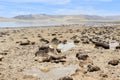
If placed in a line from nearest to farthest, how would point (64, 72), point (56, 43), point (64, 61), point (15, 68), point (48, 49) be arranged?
1. point (64, 72)
2. point (15, 68)
3. point (64, 61)
4. point (48, 49)
5. point (56, 43)

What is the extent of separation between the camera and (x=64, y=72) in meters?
12.7

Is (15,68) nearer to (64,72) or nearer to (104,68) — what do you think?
(64,72)

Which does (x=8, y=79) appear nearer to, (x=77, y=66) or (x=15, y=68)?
(x=15, y=68)

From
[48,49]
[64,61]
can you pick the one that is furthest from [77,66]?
[48,49]

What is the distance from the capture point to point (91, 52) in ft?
59.2

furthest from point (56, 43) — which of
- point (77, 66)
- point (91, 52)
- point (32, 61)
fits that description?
point (77, 66)

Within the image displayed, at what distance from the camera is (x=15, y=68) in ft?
44.5

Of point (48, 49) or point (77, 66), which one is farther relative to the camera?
point (48, 49)

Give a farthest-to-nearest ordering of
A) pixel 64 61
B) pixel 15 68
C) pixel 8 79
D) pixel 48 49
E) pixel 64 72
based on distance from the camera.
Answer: pixel 48 49 < pixel 64 61 < pixel 15 68 < pixel 64 72 < pixel 8 79

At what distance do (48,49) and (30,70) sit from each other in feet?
12.7

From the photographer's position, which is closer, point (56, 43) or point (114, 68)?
point (114, 68)

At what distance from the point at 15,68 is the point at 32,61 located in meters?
1.92

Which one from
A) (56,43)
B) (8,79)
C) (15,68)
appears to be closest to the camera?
(8,79)

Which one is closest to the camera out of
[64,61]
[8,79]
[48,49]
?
[8,79]
